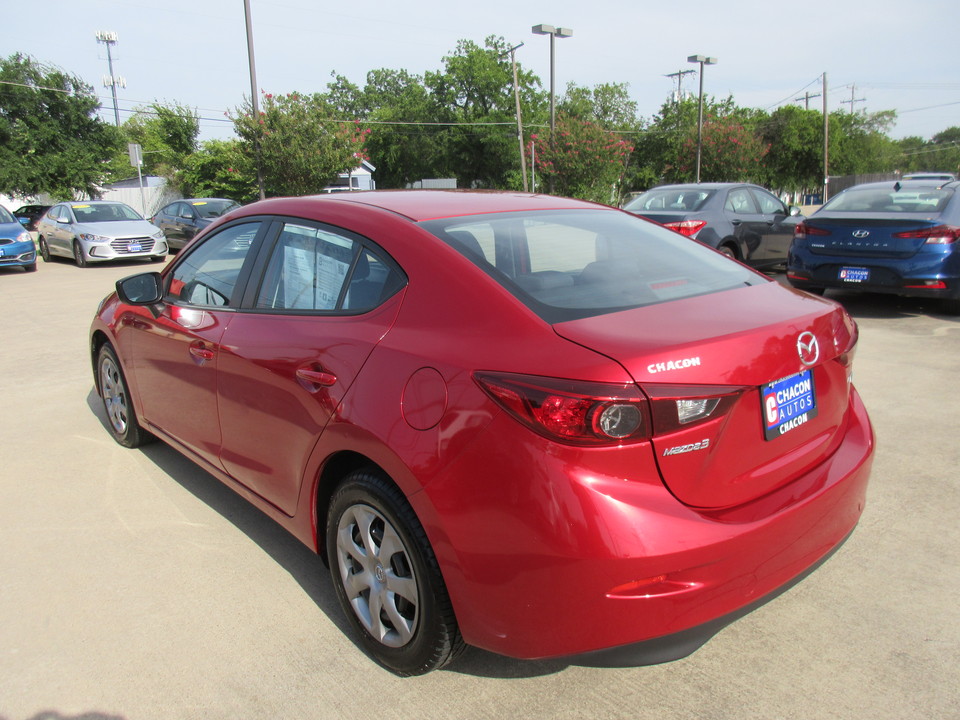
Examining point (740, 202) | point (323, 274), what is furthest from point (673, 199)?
point (323, 274)

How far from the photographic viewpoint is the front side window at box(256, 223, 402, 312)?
2641mm

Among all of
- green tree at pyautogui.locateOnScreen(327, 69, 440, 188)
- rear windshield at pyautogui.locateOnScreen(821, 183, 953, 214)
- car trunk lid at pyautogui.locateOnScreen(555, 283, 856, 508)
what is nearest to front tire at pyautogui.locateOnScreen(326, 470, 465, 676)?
car trunk lid at pyautogui.locateOnScreen(555, 283, 856, 508)

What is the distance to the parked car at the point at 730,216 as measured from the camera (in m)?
10.6

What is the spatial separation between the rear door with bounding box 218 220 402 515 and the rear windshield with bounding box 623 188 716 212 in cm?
881

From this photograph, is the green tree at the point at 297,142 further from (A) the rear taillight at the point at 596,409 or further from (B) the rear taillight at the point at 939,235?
(A) the rear taillight at the point at 596,409

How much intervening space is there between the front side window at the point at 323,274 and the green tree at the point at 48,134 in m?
44.1

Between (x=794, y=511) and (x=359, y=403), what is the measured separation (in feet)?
4.49

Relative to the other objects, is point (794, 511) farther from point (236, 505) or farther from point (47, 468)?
point (47, 468)

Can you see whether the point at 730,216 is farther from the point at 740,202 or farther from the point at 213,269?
the point at 213,269

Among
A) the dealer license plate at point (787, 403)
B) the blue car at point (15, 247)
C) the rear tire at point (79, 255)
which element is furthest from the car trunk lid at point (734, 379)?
the rear tire at point (79, 255)

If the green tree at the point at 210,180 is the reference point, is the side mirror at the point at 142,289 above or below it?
below

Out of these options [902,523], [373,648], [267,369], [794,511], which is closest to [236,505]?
[267,369]

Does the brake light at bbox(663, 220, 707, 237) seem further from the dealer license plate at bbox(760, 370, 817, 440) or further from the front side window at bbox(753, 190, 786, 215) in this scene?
the dealer license plate at bbox(760, 370, 817, 440)

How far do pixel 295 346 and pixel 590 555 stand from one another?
1.40m
